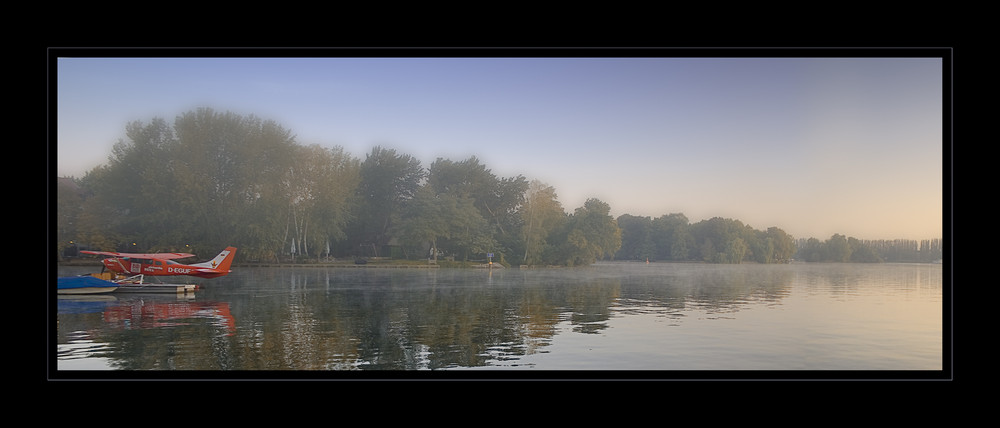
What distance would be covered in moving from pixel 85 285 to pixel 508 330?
9716 millimetres

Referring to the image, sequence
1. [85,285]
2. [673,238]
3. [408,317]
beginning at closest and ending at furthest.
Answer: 1. [408,317]
2. [85,285]
3. [673,238]

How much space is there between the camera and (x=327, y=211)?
1653 cm

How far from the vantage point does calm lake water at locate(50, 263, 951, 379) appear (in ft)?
21.3

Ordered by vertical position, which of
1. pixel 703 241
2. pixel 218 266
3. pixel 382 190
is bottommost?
pixel 218 266

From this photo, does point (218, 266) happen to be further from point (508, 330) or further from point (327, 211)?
point (508, 330)

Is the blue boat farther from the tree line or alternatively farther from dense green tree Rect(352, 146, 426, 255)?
dense green tree Rect(352, 146, 426, 255)

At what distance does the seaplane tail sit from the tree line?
2370 mm

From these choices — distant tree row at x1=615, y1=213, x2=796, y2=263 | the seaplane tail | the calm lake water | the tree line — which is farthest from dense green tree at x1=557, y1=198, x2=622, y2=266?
the seaplane tail

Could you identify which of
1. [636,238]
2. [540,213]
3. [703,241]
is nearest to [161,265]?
[540,213]

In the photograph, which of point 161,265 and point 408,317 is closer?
point 408,317
